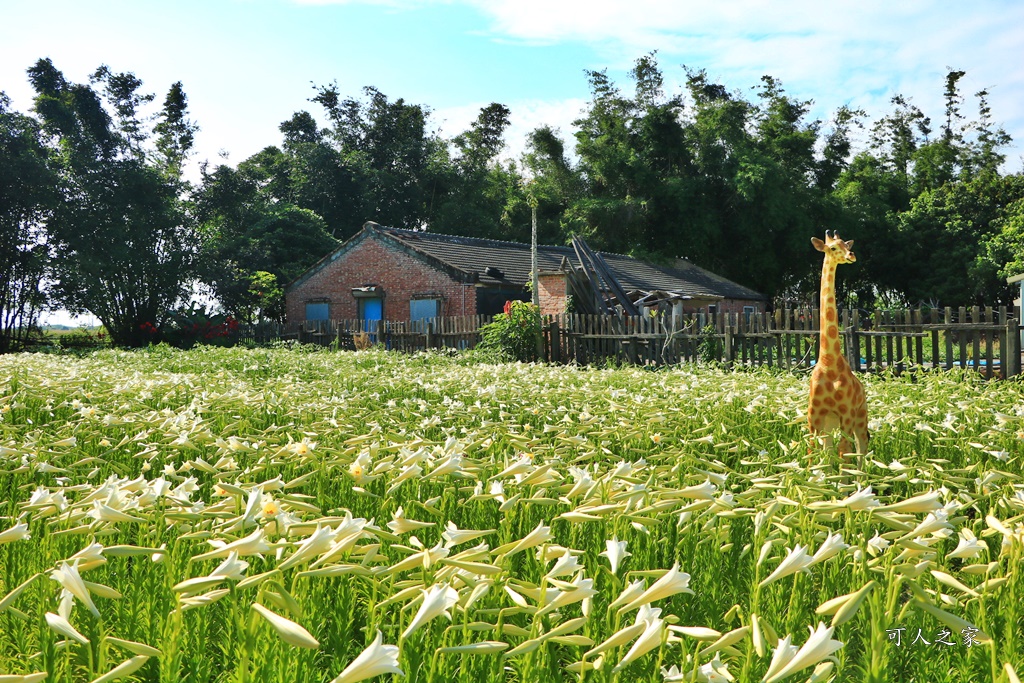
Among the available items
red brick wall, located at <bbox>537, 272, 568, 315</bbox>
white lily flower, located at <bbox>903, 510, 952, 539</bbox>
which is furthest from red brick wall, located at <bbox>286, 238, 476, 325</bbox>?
white lily flower, located at <bbox>903, 510, 952, 539</bbox>

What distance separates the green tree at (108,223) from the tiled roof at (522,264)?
889 cm

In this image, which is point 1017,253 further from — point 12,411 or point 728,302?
point 12,411

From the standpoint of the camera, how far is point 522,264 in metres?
32.2

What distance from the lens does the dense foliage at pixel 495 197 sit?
3003 centimetres

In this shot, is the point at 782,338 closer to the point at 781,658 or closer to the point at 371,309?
the point at 781,658

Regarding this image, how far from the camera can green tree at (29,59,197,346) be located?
29344 millimetres

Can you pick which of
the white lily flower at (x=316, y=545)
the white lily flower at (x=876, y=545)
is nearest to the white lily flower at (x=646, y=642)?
the white lily flower at (x=316, y=545)

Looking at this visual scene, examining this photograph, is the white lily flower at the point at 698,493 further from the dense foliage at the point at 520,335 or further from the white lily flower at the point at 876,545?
the dense foliage at the point at 520,335

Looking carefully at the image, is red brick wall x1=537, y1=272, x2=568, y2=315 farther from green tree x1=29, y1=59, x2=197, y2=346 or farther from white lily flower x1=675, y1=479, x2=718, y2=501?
white lily flower x1=675, y1=479, x2=718, y2=501

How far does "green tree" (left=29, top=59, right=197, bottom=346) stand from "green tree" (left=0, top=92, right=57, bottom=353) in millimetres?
585

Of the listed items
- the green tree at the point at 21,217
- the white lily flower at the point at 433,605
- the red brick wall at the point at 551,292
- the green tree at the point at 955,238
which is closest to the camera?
the white lily flower at the point at 433,605

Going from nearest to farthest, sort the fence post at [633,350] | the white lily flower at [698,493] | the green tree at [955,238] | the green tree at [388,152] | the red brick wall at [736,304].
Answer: the white lily flower at [698,493], the fence post at [633,350], the red brick wall at [736,304], the green tree at [955,238], the green tree at [388,152]

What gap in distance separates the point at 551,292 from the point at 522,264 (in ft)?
25.7

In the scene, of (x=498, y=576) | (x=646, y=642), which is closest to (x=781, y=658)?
(x=646, y=642)
